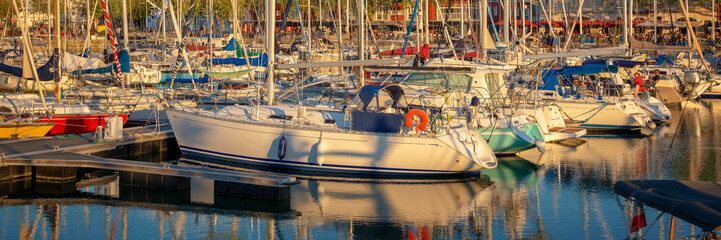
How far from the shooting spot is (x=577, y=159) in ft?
79.8

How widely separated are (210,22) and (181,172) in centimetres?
1794

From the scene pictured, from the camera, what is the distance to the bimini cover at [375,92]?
2105 centimetres

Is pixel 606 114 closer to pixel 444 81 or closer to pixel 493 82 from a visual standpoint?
pixel 493 82

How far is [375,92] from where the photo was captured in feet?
69.3

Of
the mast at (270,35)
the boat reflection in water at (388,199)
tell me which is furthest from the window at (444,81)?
the mast at (270,35)

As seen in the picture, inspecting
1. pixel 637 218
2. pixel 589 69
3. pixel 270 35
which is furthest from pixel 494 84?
pixel 637 218

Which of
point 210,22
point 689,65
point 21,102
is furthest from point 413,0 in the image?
point 21,102

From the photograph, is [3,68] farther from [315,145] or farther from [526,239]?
[526,239]

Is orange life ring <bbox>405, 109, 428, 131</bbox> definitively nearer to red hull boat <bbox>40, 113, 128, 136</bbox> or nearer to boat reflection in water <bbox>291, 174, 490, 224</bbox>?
boat reflection in water <bbox>291, 174, 490, 224</bbox>

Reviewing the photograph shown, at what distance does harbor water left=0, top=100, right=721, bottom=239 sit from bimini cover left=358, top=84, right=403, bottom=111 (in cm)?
214

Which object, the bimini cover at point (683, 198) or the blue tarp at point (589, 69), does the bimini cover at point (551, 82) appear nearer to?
the blue tarp at point (589, 69)

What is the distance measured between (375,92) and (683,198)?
1095 centimetres

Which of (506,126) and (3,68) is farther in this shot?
(3,68)

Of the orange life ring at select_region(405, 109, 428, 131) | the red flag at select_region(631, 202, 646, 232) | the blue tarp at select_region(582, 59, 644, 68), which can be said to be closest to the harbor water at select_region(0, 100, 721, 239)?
the red flag at select_region(631, 202, 646, 232)
